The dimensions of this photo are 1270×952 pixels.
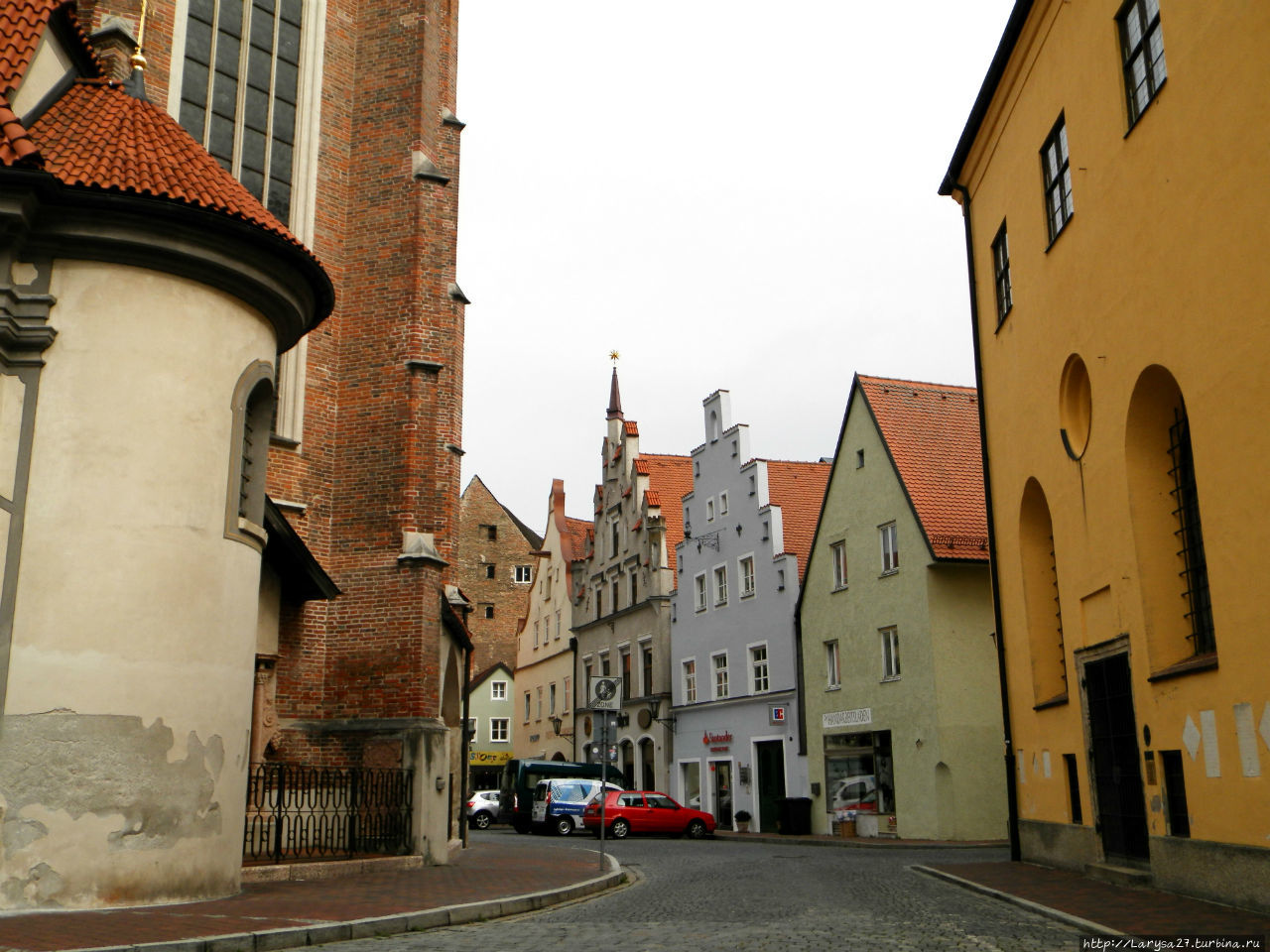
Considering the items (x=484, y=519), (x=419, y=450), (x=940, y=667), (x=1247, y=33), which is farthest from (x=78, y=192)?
(x=484, y=519)

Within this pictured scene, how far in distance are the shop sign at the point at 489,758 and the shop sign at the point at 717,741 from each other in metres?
21.4

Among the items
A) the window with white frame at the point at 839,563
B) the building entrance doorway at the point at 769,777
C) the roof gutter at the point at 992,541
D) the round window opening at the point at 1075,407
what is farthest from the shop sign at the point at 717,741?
the round window opening at the point at 1075,407

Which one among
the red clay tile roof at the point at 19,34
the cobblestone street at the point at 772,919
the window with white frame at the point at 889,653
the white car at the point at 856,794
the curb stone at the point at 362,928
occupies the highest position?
the red clay tile roof at the point at 19,34

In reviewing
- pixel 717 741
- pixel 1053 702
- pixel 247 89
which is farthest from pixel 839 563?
pixel 247 89

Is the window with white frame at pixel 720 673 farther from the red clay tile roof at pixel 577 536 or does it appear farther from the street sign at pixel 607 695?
the street sign at pixel 607 695

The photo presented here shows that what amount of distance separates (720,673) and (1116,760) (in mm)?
24087

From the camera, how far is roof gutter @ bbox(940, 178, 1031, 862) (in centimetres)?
1866

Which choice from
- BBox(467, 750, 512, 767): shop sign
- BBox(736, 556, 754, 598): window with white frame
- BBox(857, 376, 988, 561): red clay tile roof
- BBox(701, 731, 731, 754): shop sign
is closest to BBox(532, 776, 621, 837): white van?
BBox(701, 731, 731, 754): shop sign

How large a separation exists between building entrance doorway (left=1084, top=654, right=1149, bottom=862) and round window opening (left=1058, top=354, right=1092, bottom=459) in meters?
2.75

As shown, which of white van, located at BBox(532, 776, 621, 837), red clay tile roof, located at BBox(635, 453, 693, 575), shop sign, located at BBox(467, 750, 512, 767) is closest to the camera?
white van, located at BBox(532, 776, 621, 837)

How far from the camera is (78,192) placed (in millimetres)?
11398

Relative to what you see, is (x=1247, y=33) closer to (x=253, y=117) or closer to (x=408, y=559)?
(x=408, y=559)

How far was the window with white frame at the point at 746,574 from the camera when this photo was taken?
36.8 m

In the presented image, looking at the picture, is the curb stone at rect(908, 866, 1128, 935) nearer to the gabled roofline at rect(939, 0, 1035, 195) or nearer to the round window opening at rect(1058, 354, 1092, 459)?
the round window opening at rect(1058, 354, 1092, 459)
